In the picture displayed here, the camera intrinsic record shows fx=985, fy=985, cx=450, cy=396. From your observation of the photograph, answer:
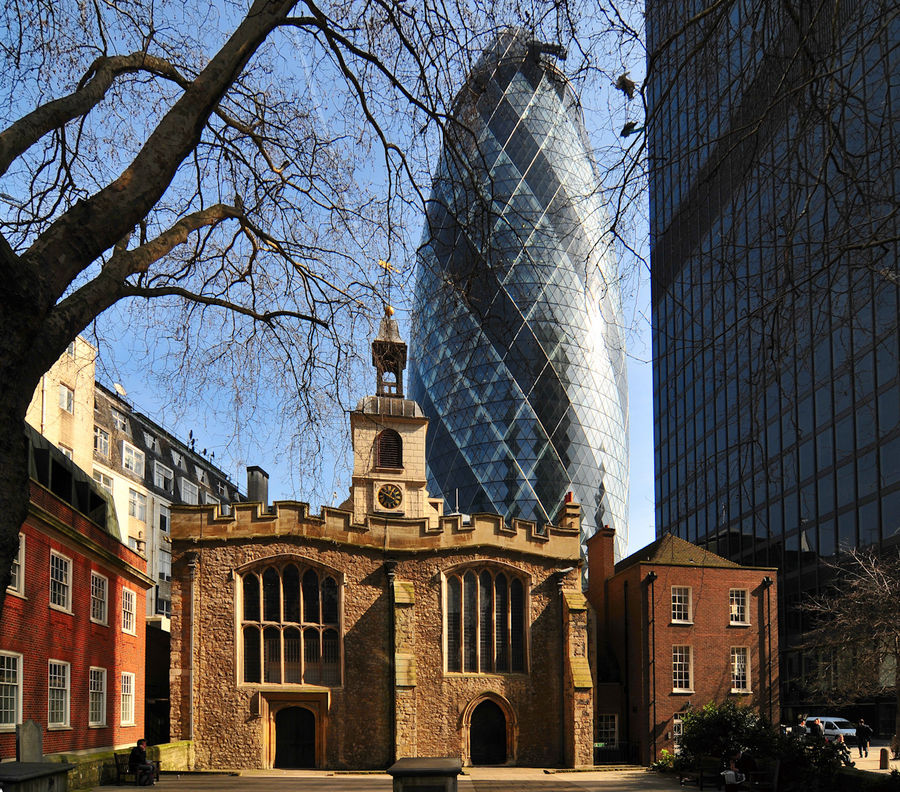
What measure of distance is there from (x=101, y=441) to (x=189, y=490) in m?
13.0

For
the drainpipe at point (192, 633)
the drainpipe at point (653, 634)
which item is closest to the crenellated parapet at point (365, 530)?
the drainpipe at point (192, 633)

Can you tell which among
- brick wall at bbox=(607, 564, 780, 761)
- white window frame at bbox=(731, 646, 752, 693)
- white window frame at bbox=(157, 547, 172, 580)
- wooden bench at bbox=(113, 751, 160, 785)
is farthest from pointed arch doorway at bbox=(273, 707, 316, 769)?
white window frame at bbox=(157, 547, 172, 580)

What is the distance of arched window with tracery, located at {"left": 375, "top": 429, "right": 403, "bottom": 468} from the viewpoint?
45031mm

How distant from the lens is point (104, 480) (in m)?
45.7

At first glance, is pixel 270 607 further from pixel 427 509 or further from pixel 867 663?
pixel 867 663

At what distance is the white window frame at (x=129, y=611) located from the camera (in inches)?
1071

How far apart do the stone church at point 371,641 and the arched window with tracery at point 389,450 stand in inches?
379

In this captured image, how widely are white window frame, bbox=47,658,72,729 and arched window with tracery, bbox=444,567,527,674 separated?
15839 millimetres

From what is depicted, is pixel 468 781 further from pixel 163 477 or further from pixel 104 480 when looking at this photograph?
pixel 163 477

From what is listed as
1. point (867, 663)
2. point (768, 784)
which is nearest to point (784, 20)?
point (768, 784)

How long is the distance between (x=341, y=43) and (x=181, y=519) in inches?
1099

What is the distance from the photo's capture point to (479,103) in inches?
340

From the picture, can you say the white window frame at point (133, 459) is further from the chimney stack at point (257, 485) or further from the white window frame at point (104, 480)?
the chimney stack at point (257, 485)

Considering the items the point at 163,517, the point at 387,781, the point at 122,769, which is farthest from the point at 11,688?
the point at 163,517
